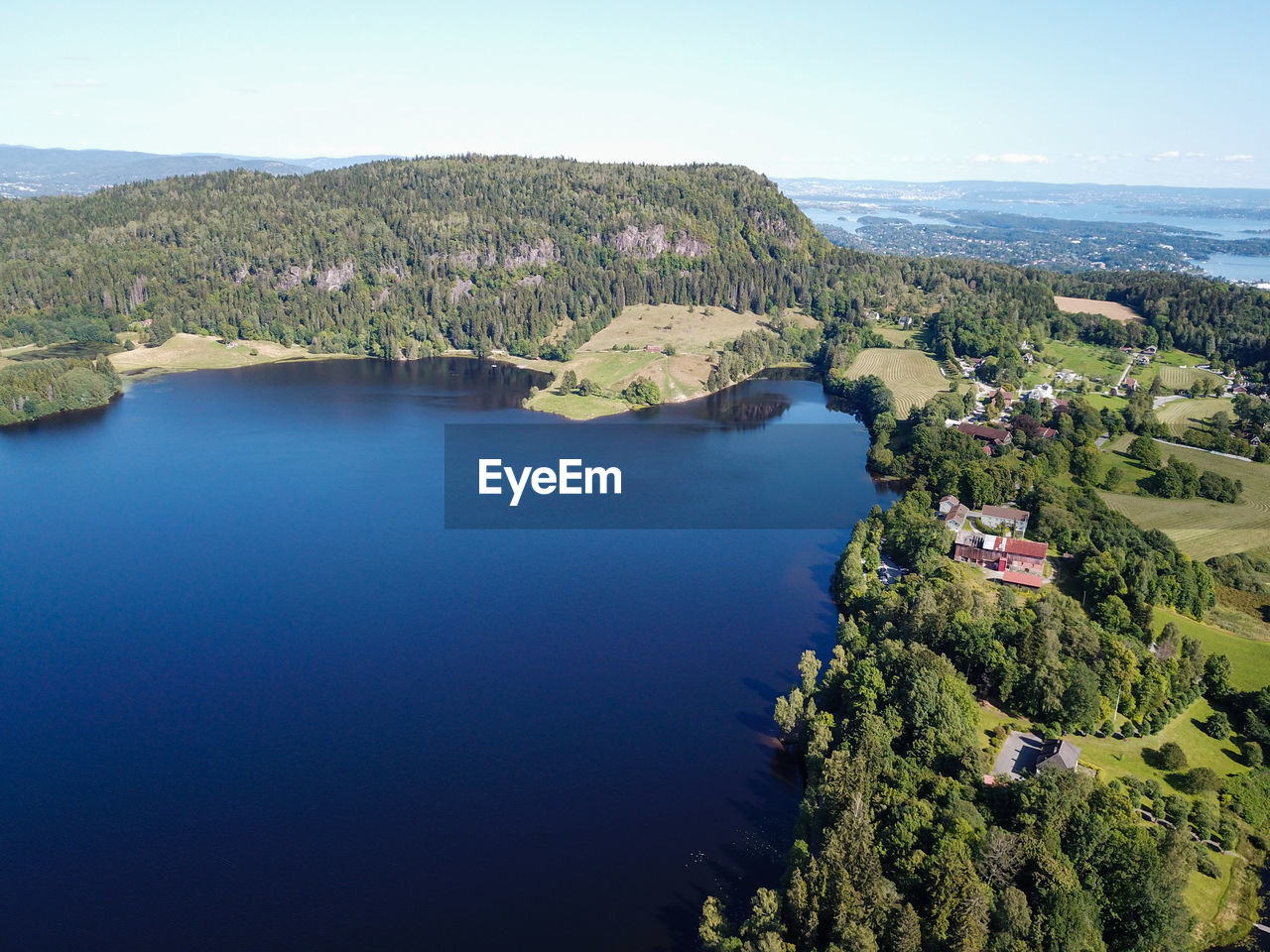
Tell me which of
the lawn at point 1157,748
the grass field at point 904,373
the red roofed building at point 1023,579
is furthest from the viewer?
the grass field at point 904,373

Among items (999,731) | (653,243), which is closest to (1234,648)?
(999,731)

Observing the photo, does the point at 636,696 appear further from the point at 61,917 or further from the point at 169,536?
the point at 169,536

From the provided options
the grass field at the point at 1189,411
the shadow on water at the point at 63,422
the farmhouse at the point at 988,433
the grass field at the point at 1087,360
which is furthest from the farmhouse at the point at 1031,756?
the shadow on water at the point at 63,422

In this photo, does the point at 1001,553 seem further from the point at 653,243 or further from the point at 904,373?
the point at 653,243

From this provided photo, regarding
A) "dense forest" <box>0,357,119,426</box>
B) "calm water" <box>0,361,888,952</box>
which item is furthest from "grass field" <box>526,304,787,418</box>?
"dense forest" <box>0,357,119,426</box>

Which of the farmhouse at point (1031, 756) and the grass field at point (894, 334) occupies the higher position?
the grass field at point (894, 334)

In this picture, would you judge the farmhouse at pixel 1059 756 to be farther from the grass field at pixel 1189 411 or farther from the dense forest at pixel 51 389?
the dense forest at pixel 51 389
